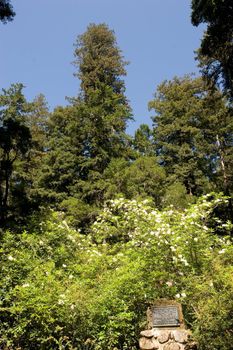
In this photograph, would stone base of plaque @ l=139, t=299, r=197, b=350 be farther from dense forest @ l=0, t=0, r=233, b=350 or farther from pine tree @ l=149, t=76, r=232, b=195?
pine tree @ l=149, t=76, r=232, b=195

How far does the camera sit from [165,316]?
A: 6.65 meters

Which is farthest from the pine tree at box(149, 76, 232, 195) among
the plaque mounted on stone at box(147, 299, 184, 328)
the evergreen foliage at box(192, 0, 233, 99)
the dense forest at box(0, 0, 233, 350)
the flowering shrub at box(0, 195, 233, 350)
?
the plaque mounted on stone at box(147, 299, 184, 328)

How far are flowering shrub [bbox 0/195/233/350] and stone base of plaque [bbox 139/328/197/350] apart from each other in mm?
214

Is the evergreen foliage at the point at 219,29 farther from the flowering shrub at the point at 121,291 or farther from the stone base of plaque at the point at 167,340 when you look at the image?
the stone base of plaque at the point at 167,340

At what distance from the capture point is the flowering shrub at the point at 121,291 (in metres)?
6.74

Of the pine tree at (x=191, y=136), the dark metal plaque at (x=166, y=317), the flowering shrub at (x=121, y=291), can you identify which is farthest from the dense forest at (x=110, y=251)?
the pine tree at (x=191, y=136)

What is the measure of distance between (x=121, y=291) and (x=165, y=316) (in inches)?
41.9

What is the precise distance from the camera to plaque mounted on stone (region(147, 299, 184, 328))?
21.8 ft

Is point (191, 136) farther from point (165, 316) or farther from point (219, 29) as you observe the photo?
point (165, 316)

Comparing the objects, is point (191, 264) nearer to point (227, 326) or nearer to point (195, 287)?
point (195, 287)

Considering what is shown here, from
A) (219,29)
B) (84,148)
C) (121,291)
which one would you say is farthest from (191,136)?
(121,291)

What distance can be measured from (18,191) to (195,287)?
21.2 feet

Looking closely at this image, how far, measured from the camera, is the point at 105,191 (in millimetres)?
18516

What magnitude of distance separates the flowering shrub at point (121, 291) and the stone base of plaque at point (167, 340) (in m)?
0.21
